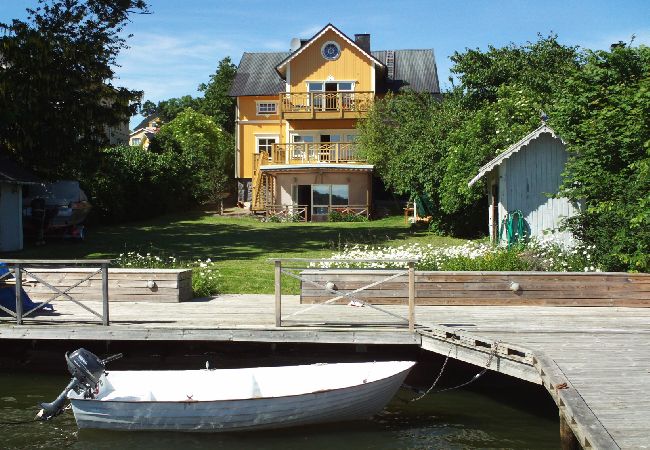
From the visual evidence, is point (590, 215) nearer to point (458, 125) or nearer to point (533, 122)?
point (533, 122)

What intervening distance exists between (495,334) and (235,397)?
3.65m

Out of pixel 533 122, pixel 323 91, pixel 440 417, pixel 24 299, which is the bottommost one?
pixel 440 417

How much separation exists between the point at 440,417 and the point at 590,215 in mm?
7102

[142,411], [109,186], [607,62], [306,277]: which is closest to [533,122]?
[607,62]

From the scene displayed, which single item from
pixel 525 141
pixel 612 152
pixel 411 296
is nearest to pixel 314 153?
pixel 525 141

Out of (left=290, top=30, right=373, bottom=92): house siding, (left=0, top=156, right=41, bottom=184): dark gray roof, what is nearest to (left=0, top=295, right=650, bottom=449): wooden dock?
(left=0, top=156, right=41, bottom=184): dark gray roof

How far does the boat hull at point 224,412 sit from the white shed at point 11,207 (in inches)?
622

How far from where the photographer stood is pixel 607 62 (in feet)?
55.9

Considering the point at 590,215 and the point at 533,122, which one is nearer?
the point at 590,215

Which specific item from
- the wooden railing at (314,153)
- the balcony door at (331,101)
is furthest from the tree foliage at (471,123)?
the balcony door at (331,101)

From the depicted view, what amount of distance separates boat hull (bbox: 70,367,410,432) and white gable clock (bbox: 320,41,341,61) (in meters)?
35.7

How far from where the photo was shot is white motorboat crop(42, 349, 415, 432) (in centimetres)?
932

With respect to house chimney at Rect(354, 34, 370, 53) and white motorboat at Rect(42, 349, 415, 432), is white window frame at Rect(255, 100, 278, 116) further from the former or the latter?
white motorboat at Rect(42, 349, 415, 432)

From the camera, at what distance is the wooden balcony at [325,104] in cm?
4156
